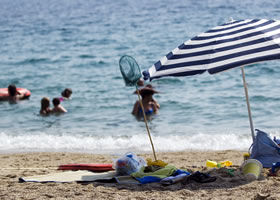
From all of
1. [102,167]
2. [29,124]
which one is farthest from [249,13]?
[102,167]

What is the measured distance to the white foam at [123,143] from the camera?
9172 mm

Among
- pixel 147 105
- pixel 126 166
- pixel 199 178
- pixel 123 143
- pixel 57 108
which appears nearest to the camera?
pixel 199 178

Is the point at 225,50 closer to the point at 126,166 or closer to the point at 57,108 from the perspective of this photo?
the point at 126,166

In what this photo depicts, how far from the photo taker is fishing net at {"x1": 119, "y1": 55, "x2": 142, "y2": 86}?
21.5 ft

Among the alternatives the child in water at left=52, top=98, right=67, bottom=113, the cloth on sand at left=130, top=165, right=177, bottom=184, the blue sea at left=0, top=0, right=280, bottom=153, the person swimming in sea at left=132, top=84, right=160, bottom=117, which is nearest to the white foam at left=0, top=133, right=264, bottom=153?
the blue sea at left=0, top=0, right=280, bottom=153

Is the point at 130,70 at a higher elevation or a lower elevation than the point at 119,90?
higher

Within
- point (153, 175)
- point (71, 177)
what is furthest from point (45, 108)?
point (153, 175)

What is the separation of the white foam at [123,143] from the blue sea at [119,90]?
0.02 meters

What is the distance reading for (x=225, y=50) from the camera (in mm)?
6012

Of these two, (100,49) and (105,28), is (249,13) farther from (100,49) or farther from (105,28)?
(100,49)

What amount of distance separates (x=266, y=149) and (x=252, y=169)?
551 mm

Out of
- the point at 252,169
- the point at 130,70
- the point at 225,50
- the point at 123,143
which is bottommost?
the point at 123,143

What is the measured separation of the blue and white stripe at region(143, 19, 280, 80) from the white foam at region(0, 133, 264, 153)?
3060 mm

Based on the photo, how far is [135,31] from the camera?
994 inches
